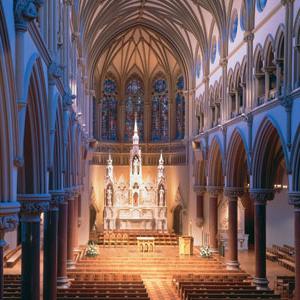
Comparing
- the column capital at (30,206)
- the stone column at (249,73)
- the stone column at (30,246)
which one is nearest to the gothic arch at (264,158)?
the stone column at (249,73)

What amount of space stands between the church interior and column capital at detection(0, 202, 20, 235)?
3cm

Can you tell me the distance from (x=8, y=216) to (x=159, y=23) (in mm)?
36991

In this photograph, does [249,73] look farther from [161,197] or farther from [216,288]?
[161,197]

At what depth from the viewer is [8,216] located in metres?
10.0

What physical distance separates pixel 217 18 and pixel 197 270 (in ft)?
52.3

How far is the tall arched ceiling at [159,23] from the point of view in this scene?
3503 cm

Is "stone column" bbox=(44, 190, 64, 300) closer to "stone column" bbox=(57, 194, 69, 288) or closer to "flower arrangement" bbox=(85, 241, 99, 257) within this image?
"stone column" bbox=(57, 194, 69, 288)

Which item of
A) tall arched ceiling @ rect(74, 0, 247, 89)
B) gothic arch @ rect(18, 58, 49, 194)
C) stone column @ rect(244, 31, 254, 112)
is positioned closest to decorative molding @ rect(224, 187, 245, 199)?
stone column @ rect(244, 31, 254, 112)

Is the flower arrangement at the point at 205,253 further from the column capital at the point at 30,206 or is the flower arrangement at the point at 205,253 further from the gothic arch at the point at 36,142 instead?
the column capital at the point at 30,206

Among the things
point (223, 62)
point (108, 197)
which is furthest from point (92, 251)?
point (223, 62)

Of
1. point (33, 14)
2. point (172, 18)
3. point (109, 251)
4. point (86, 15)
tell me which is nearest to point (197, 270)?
point (109, 251)

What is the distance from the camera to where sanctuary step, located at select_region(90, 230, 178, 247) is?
4297 cm

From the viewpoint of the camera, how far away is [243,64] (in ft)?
97.9

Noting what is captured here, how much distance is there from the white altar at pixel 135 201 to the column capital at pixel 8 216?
1427 inches
